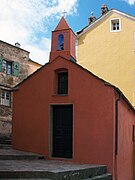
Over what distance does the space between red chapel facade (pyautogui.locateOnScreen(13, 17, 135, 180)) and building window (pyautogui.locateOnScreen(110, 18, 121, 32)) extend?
7004 millimetres

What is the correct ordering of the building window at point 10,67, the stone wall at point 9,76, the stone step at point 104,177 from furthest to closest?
the building window at point 10,67 → the stone wall at point 9,76 → the stone step at point 104,177

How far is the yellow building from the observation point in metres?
20.3

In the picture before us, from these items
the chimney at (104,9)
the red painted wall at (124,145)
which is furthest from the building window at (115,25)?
the red painted wall at (124,145)

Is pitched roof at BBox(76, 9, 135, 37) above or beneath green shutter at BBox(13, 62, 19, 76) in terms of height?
above

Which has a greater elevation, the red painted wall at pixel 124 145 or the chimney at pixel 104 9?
the chimney at pixel 104 9

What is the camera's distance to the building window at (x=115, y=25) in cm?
2111

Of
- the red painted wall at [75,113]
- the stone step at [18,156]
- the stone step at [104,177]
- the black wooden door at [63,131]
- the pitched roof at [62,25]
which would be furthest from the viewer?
the pitched roof at [62,25]

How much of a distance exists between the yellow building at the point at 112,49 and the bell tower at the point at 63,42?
6.31m

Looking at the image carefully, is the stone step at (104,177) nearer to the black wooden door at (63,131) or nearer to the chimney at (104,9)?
the black wooden door at (63,131)

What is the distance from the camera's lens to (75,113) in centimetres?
1302

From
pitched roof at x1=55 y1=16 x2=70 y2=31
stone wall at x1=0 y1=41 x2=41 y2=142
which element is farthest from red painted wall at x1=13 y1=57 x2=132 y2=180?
stone wall at x1=0 y1=41 x2=41 y2=142

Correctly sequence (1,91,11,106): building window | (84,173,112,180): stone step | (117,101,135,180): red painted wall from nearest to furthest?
1. (84,173,112,180): stone step
2. (117,101,135,180): red painted wall
3. (1,91,11,106): building window

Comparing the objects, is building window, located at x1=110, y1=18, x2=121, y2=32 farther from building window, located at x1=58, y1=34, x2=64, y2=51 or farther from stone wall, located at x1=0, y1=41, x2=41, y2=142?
stone wall, located at x1=0, y1=41, x2=41, y2=142

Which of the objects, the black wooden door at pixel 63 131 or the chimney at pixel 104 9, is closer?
the black wooden door at pixel 63 131
